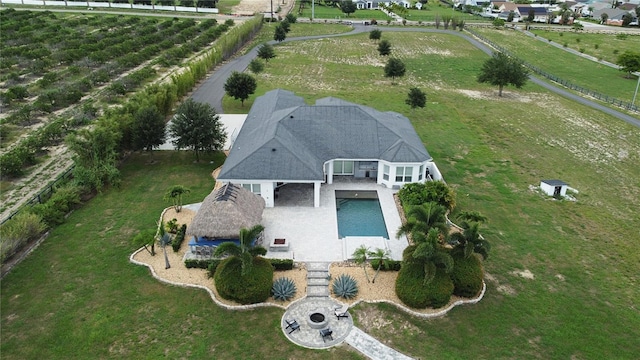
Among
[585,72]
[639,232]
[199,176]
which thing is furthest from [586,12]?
[199,176]

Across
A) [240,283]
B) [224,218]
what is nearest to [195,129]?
[224,218]

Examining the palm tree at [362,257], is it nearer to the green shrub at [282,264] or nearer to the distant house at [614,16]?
the green shrub at [282,264]

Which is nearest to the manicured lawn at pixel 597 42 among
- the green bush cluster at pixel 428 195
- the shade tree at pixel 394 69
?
the shade tree at pixel 394 69

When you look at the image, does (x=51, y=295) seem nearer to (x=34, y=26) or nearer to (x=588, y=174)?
(x=588, y=174)

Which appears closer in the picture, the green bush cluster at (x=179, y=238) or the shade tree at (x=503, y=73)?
the green bush cluster at (x=179, y=238)

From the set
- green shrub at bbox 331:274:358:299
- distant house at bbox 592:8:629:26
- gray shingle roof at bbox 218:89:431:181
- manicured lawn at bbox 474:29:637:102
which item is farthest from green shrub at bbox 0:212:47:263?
distant house at bbox 592:8:629:26

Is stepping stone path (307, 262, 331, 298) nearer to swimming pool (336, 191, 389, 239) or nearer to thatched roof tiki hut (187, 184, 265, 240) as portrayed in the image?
swimming pool (336, 191, 389, 239)
